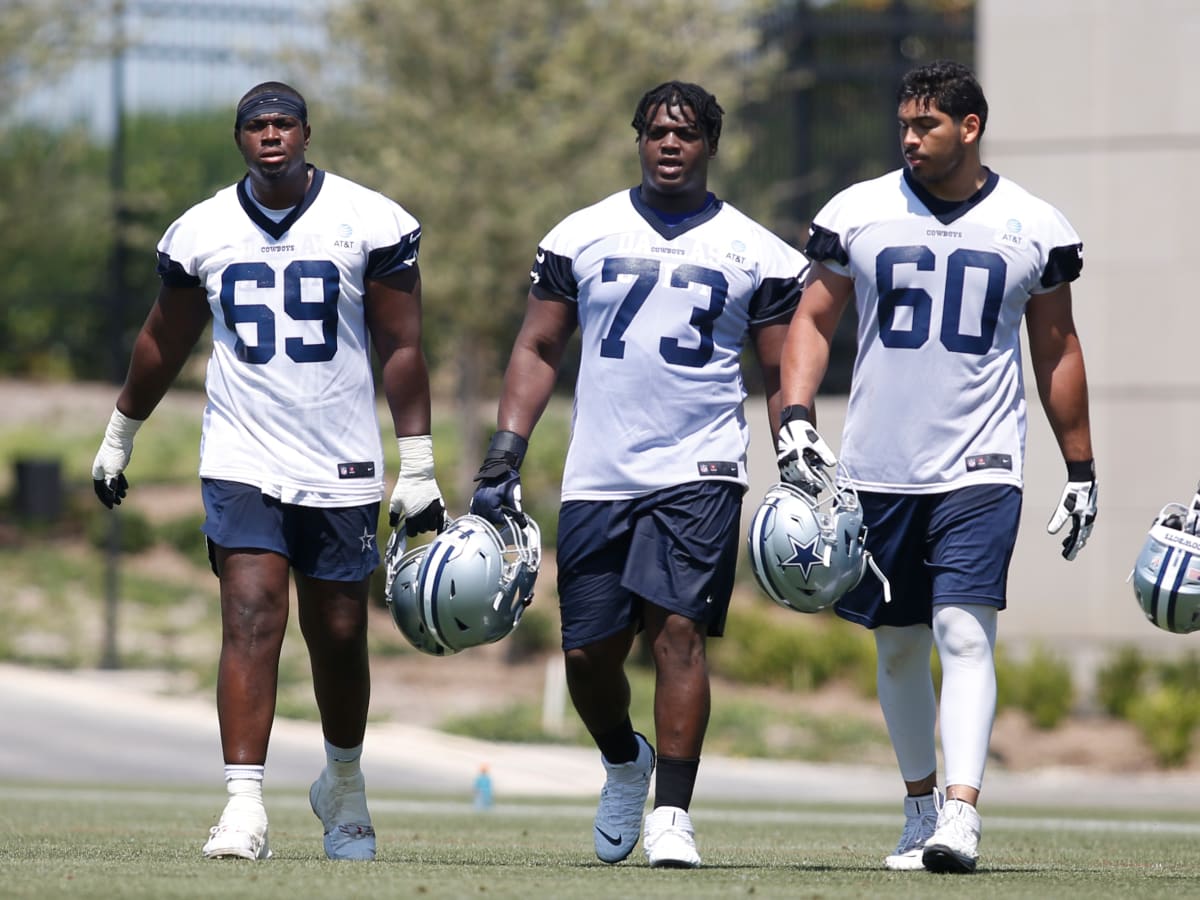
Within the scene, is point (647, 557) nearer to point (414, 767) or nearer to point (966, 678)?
point (966, 678)

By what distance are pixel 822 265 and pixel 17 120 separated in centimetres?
1877

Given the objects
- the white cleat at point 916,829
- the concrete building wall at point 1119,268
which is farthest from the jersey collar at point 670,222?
the concrete building wall at point 1119,268

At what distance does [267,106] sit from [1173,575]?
299 cm

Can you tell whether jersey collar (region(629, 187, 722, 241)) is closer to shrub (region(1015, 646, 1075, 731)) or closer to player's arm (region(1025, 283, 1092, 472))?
player's arm (region(1025, 283, 1092, 472))

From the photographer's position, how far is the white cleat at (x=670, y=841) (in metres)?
6.37

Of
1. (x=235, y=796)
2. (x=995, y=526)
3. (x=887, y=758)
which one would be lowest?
(x=887, y=758)

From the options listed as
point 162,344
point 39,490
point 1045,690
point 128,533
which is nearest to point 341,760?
point 162,344

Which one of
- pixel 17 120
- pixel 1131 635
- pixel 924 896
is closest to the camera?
pixel 924 896

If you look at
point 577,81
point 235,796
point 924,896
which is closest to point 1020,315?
point 924,896

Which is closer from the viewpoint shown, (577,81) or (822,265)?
A: (822,265)

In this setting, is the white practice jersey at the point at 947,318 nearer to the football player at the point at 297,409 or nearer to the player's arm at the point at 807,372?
the player's arm at the point at 807,372

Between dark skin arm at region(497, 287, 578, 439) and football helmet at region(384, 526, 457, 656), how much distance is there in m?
0.58

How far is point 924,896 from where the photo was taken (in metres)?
5.33

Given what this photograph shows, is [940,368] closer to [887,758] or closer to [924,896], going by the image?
[924,896]
